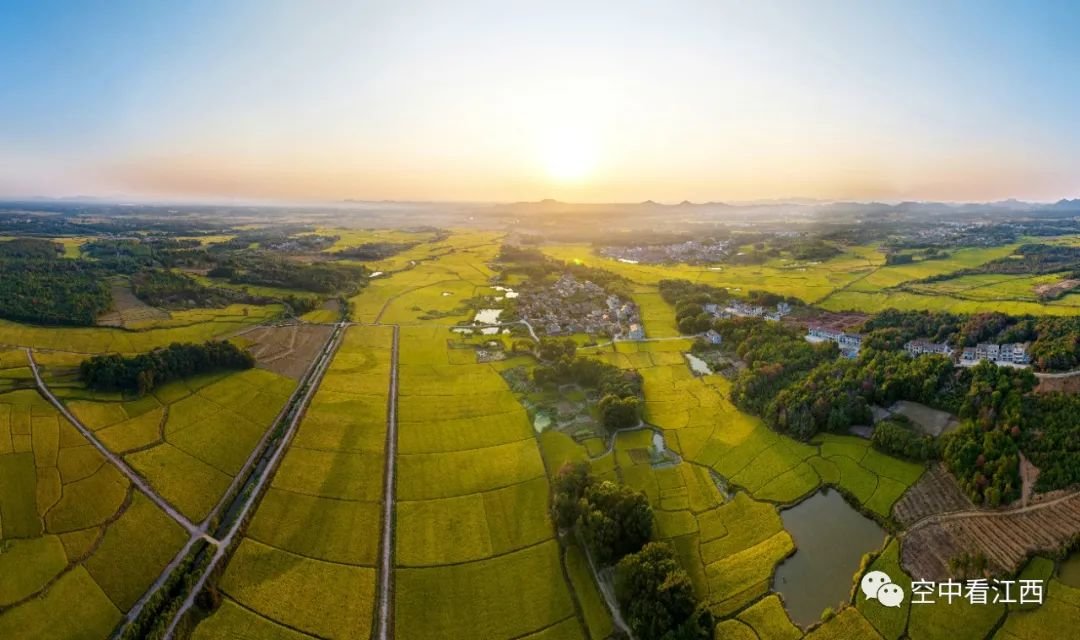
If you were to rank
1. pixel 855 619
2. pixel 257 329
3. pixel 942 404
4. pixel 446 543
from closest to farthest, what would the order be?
pixel 855 619, pixel 446 543, pixel 942 404, pixel 257 329

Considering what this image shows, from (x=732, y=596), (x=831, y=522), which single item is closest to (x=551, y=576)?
(x=732, y=596)

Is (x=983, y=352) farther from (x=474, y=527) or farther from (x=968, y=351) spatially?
(x=474, y=527)

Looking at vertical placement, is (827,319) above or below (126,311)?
below

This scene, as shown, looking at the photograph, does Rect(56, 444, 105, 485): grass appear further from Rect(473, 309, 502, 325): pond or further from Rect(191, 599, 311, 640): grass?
Rect(473, 309, 502, 325): pond

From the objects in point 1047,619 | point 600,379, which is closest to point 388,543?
point 600,379

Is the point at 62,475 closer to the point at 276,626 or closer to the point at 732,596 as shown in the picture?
the point at 276,626

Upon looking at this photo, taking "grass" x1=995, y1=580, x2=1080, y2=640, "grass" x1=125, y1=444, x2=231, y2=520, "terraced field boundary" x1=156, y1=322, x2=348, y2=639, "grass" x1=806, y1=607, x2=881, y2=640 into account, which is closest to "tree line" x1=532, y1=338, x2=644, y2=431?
"grass" x1=806, y1=607, x2=881, y2=640

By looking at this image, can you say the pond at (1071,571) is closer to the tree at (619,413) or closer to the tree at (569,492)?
the tree at (569,492)
